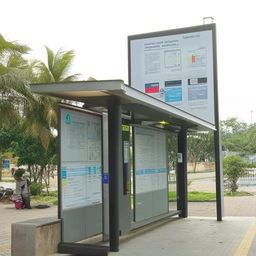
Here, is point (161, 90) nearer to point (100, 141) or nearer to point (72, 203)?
point (100, 141)

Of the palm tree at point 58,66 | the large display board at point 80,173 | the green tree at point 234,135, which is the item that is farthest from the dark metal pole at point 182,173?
the green tree at point 234,135

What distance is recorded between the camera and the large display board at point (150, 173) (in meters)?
9.81

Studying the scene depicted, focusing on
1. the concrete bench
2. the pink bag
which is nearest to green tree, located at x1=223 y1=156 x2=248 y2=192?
the pink bag

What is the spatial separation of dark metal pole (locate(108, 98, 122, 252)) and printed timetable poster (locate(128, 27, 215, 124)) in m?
4.73

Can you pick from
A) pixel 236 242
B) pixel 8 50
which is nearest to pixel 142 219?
pixel 236 242

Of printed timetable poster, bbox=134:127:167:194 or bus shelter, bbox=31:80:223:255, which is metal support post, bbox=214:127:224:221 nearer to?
printed timetable poster, bbox=134:127:167:194

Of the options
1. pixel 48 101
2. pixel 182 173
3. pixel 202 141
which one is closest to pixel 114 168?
pixel 182 173

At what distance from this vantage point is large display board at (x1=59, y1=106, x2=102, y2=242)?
7.22 meters

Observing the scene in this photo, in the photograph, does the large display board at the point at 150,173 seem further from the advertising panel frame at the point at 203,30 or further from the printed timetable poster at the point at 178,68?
the advertising panel frame at the point at 203,30

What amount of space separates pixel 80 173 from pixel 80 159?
0.24 metres

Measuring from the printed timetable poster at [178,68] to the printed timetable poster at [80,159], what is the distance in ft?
13.7

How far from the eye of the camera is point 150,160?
34.5 feet

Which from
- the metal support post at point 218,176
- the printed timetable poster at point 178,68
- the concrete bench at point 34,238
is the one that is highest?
the printed timetable poster at point 178,68

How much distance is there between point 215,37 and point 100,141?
16.4 feet
